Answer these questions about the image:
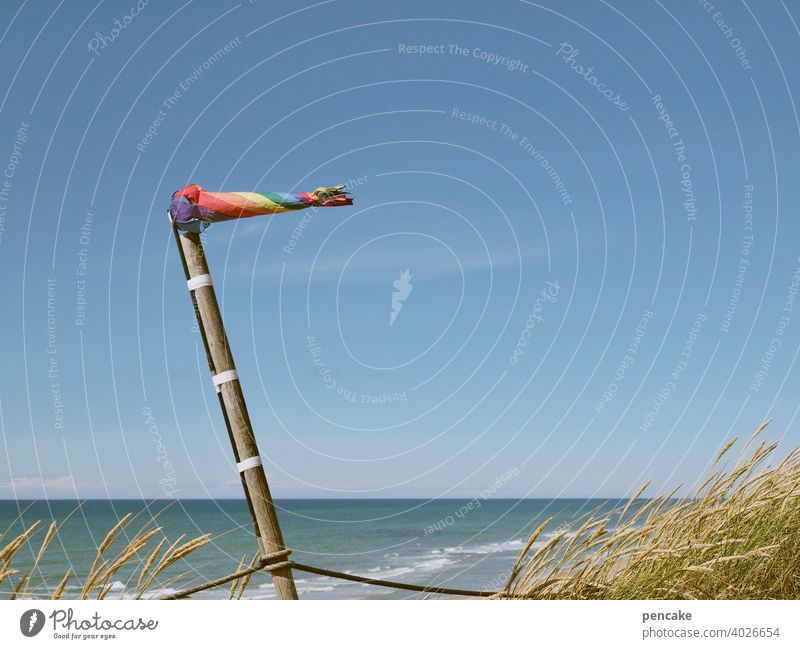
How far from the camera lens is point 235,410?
270 cm

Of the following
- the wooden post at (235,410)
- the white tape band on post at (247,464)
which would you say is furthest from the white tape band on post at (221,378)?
the white tape band on post at (247,464)

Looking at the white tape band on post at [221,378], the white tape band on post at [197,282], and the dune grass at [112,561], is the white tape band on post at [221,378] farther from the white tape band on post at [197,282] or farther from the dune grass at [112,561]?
A: the dune grass at [112,561]

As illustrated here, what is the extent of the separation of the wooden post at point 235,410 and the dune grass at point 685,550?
927mm

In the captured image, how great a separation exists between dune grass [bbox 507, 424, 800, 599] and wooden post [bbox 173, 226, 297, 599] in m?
0.93

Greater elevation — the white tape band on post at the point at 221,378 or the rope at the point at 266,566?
the white tape band on post at the point at 221,378

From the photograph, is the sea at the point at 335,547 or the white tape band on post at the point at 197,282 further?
the sea at the point at 335,547

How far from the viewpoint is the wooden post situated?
2.70 meters

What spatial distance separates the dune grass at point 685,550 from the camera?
317 cm

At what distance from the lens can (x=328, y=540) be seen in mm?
→ 40438

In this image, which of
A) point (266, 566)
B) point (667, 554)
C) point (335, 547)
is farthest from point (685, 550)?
point (335, 547)

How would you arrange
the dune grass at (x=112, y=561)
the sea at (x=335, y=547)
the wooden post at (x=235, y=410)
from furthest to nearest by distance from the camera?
the sea at (x=335, y=547) < the wooden post at (x=235, y=410) < the dune grass at (x=112, y=561)
